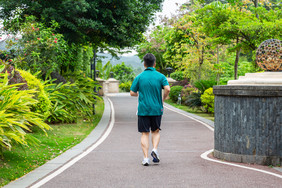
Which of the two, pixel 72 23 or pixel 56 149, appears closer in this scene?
→ pixel 56 149

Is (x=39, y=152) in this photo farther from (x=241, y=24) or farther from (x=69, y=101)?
(x=241, y=24)

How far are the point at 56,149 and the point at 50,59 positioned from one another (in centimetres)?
625

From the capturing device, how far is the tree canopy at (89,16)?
1467cm

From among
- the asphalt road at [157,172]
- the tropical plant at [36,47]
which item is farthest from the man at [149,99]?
the tropical plant at [36,47]

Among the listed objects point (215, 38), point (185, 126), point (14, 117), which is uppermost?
point (215, 38)

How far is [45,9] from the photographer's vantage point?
14.6 metres

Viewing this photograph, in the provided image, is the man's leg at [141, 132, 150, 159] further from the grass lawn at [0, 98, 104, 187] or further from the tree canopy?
the tree canopy

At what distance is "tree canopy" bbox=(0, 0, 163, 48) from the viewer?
1467cm

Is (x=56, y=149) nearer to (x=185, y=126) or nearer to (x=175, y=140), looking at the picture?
(x=175, y=140)

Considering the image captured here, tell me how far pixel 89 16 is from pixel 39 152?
28.6 ft

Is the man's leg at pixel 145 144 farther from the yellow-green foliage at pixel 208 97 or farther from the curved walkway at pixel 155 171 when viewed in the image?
the yellow-green foliage at pixel 208 97

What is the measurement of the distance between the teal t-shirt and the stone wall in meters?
1.31

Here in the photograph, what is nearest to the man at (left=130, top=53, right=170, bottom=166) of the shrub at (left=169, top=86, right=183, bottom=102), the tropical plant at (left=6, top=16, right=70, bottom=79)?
the tropical plant at (left=6, top=16, right=70, bottom=79)

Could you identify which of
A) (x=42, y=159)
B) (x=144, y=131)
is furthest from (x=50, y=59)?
(x=144, y=131)
